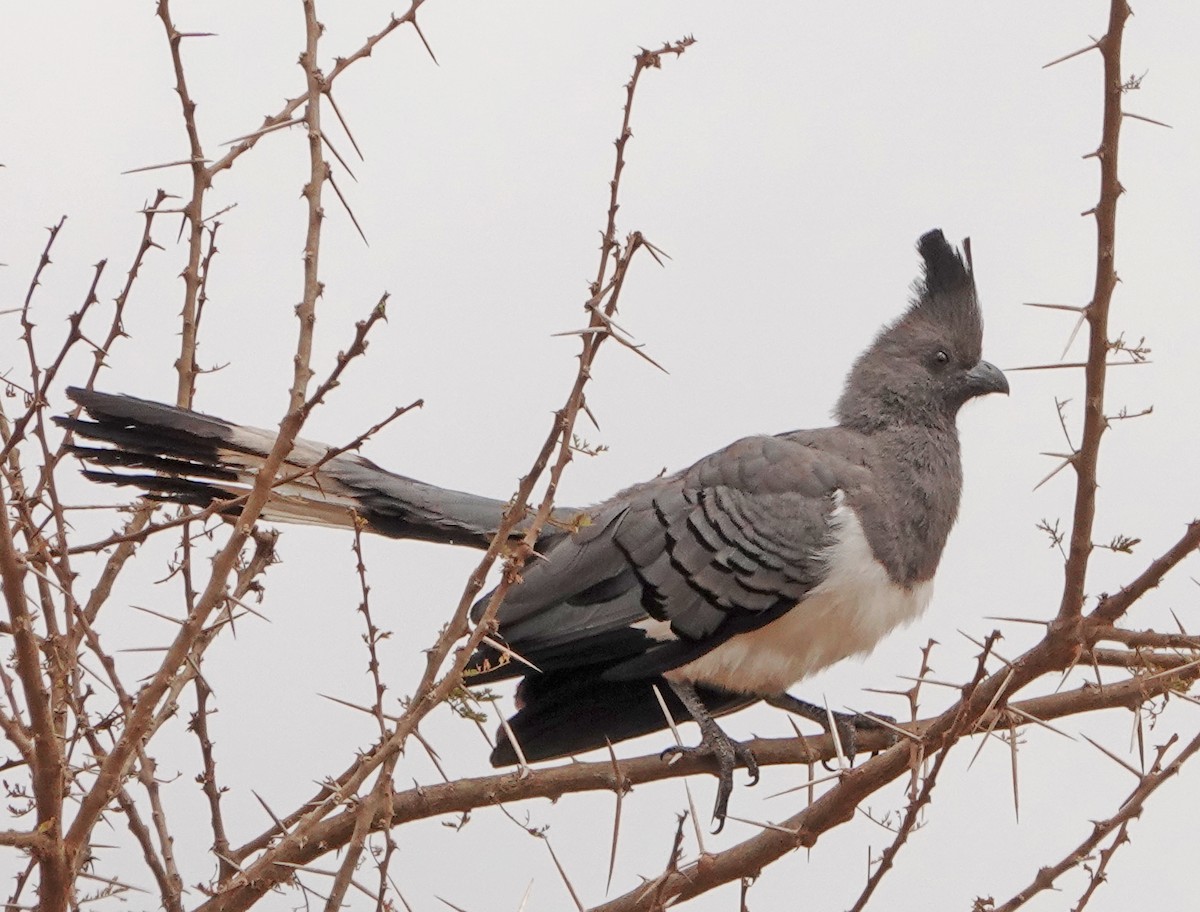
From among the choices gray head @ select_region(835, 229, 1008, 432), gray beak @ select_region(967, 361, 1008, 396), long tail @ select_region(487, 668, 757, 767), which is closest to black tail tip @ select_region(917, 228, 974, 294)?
gray head @ select_region(835, 229, 1008, 432)

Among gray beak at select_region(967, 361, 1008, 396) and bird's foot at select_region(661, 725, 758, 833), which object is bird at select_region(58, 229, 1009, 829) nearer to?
bird's foot at select_region(661, 725, 758, 833)

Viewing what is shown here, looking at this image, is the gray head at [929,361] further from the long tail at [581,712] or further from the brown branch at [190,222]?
the brown branch at [190,222]

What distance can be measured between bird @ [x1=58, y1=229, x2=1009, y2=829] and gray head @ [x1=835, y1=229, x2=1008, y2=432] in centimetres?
35

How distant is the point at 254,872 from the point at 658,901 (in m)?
0.77

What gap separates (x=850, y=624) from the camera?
4191 mm

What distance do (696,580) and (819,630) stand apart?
0.43 metres

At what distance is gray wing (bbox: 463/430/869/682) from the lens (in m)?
4.03

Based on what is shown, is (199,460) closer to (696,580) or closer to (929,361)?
(696,580)

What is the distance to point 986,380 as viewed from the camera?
4891mm

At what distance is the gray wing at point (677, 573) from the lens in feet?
13.2

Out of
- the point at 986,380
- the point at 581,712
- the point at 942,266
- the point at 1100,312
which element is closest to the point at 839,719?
the point at 581,712

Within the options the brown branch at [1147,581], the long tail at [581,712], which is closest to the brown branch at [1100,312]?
the brown branch at [1147,581]

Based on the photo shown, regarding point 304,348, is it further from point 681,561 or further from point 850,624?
point 850,624

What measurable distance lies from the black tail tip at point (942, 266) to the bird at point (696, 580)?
868mm
